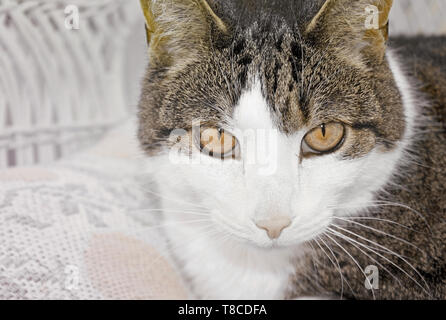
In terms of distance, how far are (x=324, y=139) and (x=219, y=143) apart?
0.65ft

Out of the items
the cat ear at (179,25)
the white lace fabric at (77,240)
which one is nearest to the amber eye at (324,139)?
the cat ear at (179,25)

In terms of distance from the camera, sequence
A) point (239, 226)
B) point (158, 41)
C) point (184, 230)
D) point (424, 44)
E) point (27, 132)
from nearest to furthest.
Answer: point (239, 226)
point (158, 41)
point (184, 230)
point (424, 44)
point (27, 132)

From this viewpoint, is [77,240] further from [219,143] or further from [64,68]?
[64,68]

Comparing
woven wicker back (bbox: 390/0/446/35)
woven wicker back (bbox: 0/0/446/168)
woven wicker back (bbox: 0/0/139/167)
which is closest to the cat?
woven wicker back (bbox: 0/0/139/167)

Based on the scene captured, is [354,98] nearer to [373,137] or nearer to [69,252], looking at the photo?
[373,137]

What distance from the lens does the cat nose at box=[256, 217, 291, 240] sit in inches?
30.0

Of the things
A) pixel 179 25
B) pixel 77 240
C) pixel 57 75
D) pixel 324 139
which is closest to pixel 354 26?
pixel 324 139

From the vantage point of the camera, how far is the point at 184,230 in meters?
1.13

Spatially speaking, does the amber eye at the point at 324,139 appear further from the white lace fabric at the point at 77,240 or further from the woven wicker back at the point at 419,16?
the woven wicker back at the point at 419,16

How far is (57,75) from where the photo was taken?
5.37 ft

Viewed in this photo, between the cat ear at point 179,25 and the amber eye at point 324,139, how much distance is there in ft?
0.87

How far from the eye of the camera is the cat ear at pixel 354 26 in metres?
0.84
